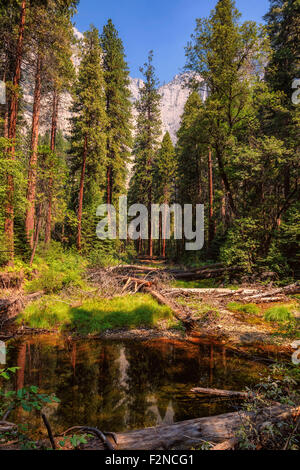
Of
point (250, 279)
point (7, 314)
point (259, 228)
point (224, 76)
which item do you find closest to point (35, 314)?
point (7, 314)

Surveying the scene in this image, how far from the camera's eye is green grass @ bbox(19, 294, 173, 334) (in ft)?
27.9

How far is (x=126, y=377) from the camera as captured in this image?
5.31m

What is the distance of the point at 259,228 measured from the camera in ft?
45.5

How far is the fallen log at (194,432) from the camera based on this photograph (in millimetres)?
2609

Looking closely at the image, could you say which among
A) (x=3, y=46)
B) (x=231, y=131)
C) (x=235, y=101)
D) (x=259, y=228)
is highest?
(x=3, y=46)

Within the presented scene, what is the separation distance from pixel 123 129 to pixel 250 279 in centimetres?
1860

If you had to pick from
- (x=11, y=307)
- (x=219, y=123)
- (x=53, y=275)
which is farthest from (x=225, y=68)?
(x=11, y=307)

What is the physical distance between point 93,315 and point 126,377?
4189 millimetres

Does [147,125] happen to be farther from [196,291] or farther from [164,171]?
[196,291]

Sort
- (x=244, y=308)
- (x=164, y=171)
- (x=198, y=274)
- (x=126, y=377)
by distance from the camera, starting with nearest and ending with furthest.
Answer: (x=126, y=377) < (x=244, y=308) < (x=198, y=274) < (x=164, y=171)

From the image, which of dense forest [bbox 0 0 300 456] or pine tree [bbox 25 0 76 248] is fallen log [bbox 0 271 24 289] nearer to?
dense forest [bbox 0 0 300 456]

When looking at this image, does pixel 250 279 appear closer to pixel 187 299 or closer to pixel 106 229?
pixel 187 299

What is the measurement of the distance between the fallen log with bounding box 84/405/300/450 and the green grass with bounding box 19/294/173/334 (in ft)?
19.4

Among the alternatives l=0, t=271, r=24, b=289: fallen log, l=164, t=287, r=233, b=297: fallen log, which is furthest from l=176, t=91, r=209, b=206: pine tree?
l=0, t=271, r=24, b=289: fallen log
